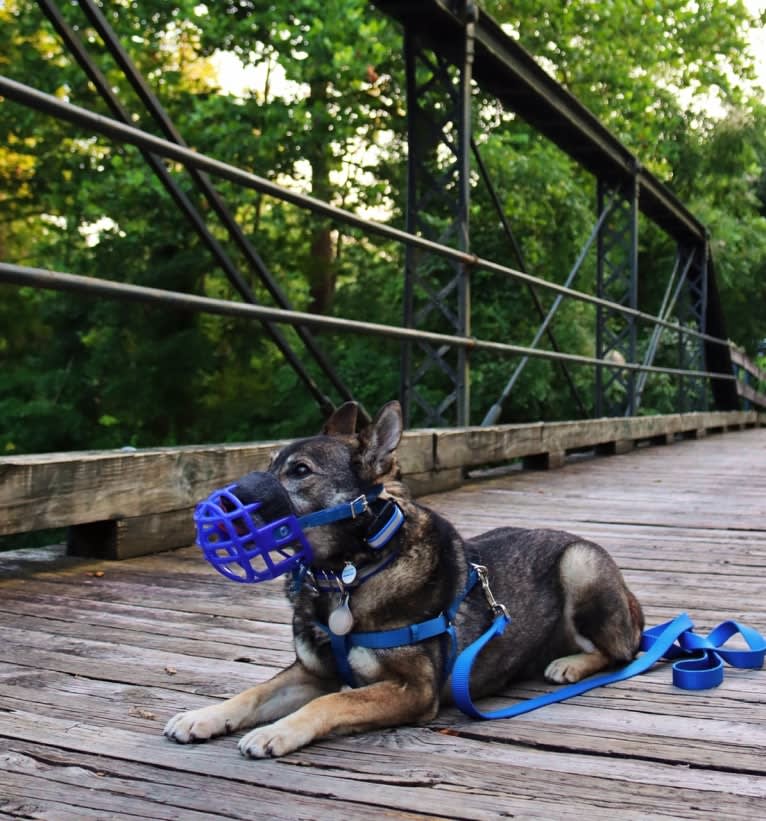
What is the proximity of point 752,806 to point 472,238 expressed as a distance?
50.9 ft

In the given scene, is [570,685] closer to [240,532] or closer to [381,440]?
[381,440]

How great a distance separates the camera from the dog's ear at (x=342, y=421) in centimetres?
279

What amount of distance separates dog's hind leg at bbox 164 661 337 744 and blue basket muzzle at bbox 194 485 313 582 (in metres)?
0.28

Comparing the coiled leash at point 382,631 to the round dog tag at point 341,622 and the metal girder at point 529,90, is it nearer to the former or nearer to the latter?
the round dog tag at point 341,622

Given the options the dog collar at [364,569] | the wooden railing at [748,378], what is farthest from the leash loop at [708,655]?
the wooden railing at [748,378]

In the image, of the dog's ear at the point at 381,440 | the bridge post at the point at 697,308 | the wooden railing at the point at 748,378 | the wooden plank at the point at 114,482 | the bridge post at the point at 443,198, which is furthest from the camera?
the wooden railing at the point at 748,378

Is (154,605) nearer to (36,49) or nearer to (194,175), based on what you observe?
(194,175)

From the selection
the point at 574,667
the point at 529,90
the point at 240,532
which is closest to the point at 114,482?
the point at 240,532

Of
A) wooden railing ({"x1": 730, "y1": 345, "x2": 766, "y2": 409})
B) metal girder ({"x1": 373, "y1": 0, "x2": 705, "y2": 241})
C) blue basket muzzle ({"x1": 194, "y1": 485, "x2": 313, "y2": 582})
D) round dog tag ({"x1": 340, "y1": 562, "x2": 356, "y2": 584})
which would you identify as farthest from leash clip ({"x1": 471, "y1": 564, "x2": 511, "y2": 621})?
wooden railing ({"x1": 730, "y1": 345, "x2": 766, "y2": 409})

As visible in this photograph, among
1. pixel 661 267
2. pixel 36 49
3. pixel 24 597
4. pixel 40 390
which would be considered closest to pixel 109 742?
pixel 24 597

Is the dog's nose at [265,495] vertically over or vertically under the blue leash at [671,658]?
over

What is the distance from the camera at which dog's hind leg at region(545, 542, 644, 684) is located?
112 inches

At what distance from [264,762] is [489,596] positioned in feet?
2.62

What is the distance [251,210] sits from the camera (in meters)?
18.3
